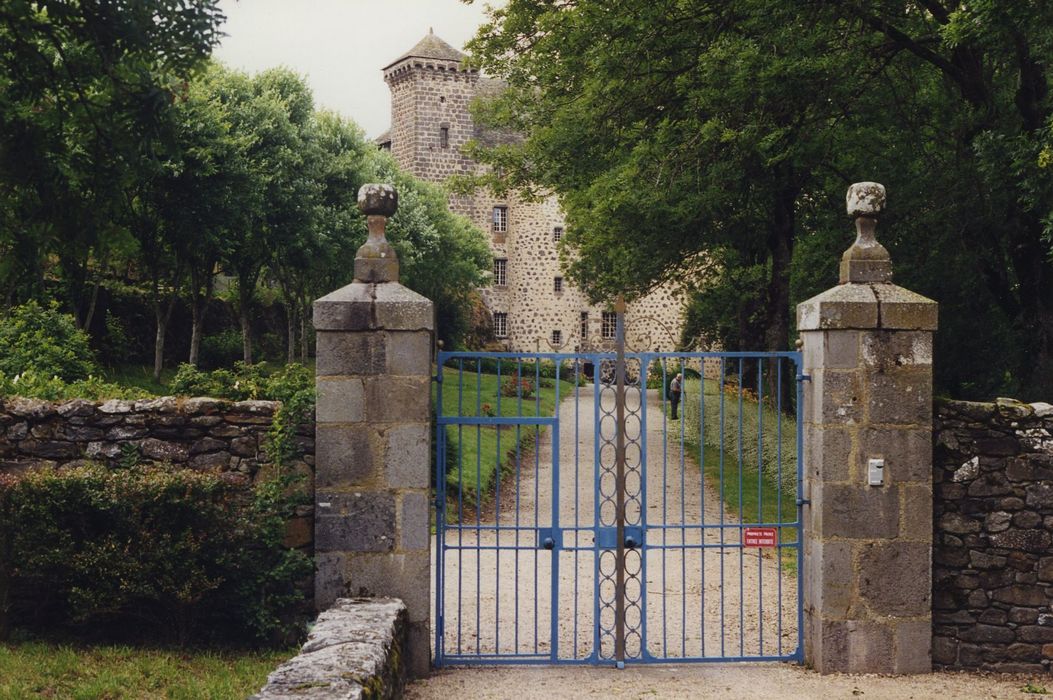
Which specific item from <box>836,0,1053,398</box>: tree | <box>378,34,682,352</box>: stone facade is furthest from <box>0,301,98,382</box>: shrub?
<box>378,34,682,352</box>: stone facade

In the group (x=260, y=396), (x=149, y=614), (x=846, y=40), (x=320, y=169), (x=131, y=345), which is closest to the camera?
(x=149, y=614)

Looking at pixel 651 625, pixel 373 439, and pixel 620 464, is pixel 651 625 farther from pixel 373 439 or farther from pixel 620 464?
Answer: pixel 373 439

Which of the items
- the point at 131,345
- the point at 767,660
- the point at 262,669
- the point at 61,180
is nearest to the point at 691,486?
the point at 767,660

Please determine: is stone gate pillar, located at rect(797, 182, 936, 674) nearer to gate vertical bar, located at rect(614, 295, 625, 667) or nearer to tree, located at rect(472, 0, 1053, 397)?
gate vertical bar, located at rect(614, 295, 625, 667)

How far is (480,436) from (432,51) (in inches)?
1833

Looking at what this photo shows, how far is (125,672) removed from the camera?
647 centimetres

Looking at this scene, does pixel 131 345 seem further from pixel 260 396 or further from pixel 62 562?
pixel 62 562

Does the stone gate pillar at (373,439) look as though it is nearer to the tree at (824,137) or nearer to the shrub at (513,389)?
the tree at (824,137)

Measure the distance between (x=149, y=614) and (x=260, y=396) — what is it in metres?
2.23

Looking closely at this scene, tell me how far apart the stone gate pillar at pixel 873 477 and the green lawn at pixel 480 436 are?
2.11 meters

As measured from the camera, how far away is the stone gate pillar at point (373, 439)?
275 inches

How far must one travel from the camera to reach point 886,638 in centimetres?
721

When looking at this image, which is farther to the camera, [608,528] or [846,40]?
[846,40]

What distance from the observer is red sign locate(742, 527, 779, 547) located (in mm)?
7387
